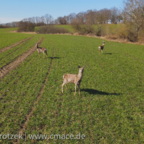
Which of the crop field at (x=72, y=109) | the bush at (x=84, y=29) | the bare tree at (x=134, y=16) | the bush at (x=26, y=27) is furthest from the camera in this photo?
the bush at (x=26, y=27)

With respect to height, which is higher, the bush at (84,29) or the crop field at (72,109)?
the bush at (84,29)

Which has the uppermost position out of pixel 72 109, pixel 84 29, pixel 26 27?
pixel 26 27

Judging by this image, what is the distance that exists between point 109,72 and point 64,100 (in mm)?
7526

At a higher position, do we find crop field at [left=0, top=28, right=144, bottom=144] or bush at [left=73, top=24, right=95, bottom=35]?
bush at [left=73, top=24, right=95, bottom=35]

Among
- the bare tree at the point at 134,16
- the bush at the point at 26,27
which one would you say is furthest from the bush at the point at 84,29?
the bush at the point at 26,27

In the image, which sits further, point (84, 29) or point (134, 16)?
point (84, 29)

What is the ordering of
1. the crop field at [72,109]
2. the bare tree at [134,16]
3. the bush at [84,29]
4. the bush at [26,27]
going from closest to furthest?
the crop field at [72,109]
the bare tree at [134,16]
the bush at [84,29]
the bush at [26,27]

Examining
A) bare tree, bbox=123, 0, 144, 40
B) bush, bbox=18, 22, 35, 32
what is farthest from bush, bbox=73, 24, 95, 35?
bush, bbox=18, 22, 35, 32

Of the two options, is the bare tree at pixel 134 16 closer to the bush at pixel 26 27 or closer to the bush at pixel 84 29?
the bush at pixel 84 29

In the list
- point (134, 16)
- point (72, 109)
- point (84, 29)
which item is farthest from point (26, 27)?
point (72, 109)

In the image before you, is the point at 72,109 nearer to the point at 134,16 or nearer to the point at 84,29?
the point at 134,16

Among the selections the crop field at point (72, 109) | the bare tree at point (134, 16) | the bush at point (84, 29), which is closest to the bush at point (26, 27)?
the bush at point (84, 29)

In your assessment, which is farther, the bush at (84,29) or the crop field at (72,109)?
the bush at (84,29)

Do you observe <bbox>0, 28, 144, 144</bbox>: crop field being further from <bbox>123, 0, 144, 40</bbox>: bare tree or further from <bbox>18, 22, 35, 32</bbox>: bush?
<bbox>18, 22, 35, 32</bbox>: bush
